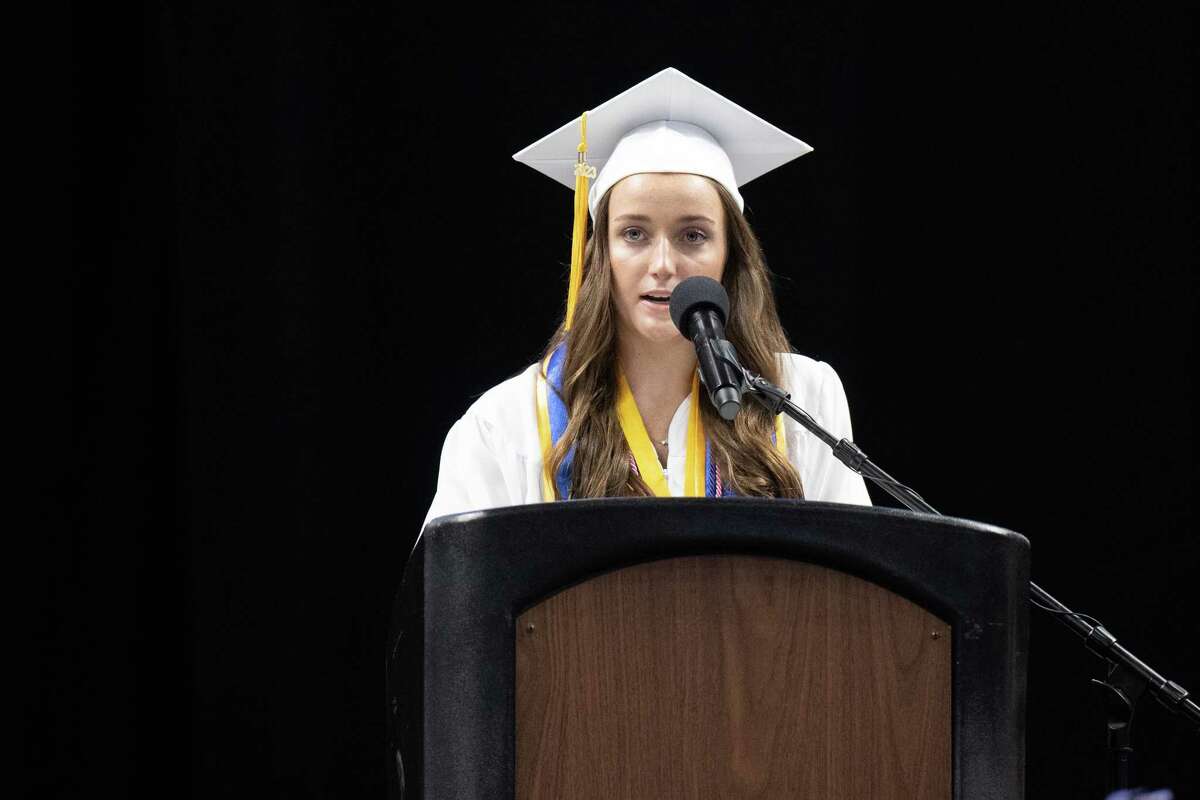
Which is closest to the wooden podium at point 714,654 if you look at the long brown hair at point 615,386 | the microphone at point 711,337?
the microphone at point 711,337

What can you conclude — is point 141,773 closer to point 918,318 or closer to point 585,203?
point 585,203

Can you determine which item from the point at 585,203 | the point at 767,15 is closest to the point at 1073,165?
the point at 767,15

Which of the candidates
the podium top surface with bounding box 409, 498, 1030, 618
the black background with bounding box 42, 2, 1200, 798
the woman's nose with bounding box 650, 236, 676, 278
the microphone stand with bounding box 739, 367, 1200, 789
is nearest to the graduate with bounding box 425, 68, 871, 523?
the woman's nose with bounding box 650, 236, 676, 278

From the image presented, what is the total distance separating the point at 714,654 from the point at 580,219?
4.45ft

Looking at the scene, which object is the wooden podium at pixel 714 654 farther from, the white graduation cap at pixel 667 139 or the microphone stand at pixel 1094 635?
the white graduation cap at pixel 667 139

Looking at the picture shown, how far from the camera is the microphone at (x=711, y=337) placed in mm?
1327

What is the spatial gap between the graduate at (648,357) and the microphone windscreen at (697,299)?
2.07 ft

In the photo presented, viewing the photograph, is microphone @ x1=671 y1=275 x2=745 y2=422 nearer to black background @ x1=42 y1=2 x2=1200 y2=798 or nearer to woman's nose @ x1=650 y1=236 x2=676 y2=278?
woman's nose @ x1=650 y1=236 x2=676 y2=278

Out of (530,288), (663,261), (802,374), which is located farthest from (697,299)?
(530,288)

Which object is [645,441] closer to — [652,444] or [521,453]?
[652,444]

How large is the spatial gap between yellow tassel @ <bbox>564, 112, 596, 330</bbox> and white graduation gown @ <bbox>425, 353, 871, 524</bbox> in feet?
0.54

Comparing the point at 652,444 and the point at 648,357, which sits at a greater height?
the point at 648,357

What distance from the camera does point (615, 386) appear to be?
7.49 feet

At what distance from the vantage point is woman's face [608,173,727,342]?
85.4 inches
